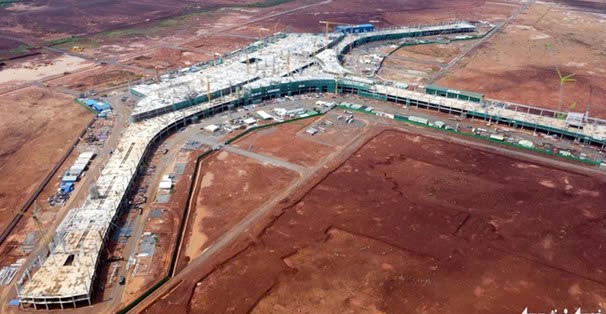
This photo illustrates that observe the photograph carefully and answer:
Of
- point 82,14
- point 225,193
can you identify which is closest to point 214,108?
point 225,193

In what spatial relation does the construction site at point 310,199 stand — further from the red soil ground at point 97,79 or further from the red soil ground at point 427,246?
the red soil ground at point 97,79

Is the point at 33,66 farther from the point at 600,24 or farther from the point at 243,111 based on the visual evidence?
the point at 600,24

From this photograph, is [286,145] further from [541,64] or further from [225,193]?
[541,64]

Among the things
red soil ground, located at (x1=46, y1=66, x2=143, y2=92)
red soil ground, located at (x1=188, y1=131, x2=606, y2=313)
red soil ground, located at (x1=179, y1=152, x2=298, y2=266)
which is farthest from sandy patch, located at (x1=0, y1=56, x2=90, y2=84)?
red soil ground, located at (x1=188, y1=131, x2=606, y2=313)

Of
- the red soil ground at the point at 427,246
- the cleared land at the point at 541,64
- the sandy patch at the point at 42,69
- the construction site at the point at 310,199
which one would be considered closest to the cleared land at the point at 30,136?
the construction site at the point at 310,199

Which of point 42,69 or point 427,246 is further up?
point 42,69

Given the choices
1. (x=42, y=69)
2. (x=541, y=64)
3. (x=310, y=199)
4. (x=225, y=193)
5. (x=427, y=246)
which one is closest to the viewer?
(x=427, y=246)

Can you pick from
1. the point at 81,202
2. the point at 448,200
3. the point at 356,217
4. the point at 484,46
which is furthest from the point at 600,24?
the point at 81,202
